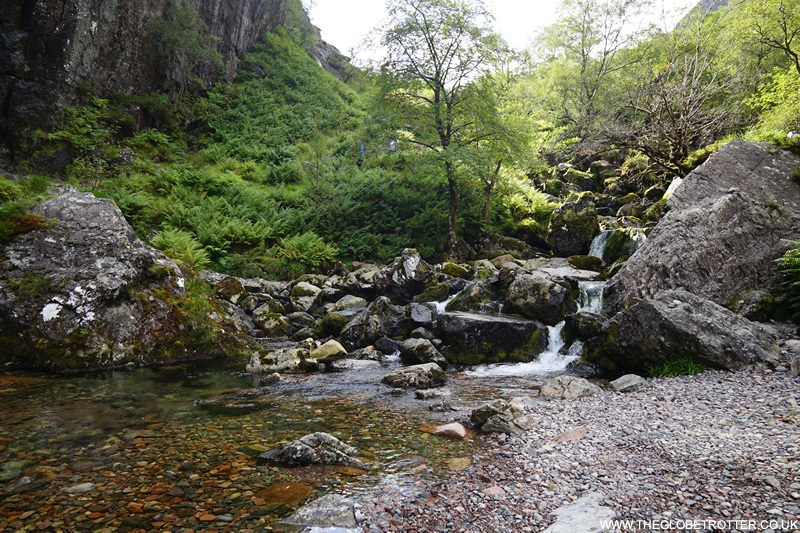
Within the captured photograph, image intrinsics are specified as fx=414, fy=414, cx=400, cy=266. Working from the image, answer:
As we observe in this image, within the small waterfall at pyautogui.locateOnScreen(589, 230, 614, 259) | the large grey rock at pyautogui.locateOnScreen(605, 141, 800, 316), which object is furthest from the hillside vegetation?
the large grey rock at pyautogui.locateOnScreen(605, 141, 800, 316)

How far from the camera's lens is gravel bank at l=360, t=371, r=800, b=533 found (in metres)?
3.08

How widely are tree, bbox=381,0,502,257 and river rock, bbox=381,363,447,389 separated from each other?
11.2 meters

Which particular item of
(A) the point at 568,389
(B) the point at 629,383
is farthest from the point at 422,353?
(B) the point at 629,383

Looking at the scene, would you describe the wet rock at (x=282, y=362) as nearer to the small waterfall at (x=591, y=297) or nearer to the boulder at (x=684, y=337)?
the boulder at (x=684, y=337)

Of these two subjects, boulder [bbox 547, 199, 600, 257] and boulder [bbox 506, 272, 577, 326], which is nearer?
boulder [bbox 506, 272, 577, 326]

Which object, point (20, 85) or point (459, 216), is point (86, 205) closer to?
point (20, 85)

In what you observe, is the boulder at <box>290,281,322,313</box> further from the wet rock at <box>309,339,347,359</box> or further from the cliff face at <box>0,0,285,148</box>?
the cliff face at <box>0,0,285,148</box>

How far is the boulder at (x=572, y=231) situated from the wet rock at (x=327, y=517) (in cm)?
1620

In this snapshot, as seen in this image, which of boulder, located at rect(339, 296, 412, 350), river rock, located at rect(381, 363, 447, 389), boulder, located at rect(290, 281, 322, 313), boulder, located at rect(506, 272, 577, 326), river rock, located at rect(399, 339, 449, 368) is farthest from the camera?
boulder, located at rect(290, 281, 322, 313)

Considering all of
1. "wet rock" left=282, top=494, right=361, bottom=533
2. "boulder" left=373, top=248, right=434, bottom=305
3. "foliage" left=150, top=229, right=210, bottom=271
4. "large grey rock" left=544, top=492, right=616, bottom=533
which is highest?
"foliage" left=150, top=229, right=210, bottom=271

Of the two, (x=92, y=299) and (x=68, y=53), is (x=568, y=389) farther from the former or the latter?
(x=68, y=53)

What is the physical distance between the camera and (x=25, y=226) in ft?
28.5

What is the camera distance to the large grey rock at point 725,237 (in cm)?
893

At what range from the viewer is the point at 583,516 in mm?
3062
